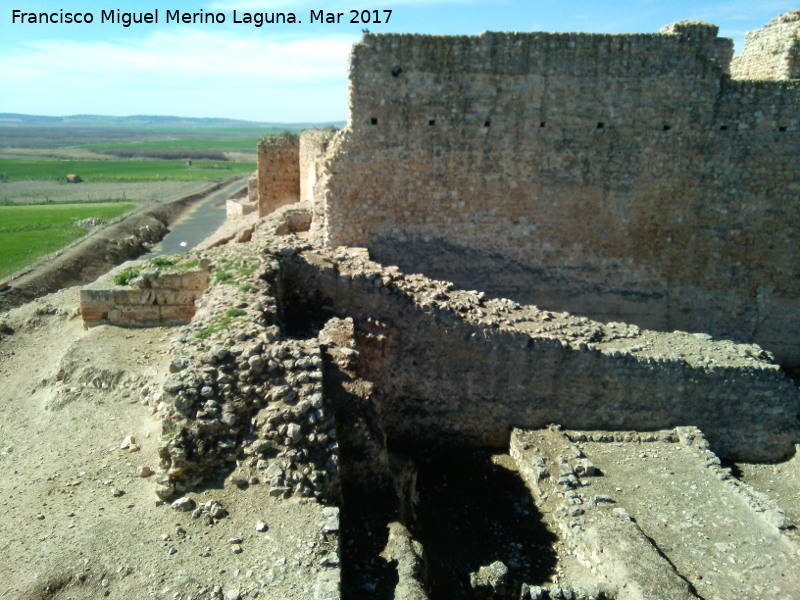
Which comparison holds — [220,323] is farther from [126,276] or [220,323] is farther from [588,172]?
[588,172]

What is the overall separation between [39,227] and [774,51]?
3338 cm

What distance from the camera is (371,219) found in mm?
9914

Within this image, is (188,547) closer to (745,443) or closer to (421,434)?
(421,434)

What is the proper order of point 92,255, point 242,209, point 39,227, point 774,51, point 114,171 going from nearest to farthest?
point 774,51 < point 242,209 < point 92,255 < point 39,227 < point 114,171

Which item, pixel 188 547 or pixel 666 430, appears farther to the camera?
pixel 666 430

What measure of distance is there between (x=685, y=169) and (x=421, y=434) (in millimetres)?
6192

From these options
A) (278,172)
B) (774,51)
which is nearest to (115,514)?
(774,51)

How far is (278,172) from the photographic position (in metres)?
18.9

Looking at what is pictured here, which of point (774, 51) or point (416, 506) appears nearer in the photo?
point (416, 506)

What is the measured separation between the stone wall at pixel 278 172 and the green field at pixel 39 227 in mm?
10753

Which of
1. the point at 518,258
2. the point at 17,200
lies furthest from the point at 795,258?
the point at 17,200

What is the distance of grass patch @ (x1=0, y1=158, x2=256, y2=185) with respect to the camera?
211ft

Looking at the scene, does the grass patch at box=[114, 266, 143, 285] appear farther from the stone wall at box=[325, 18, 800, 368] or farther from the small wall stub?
the stone wall at box=[325, 18, 800, 368]

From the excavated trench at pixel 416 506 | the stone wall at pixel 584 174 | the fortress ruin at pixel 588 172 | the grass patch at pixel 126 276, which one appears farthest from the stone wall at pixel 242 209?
the excavated trench at pixel 416 506
